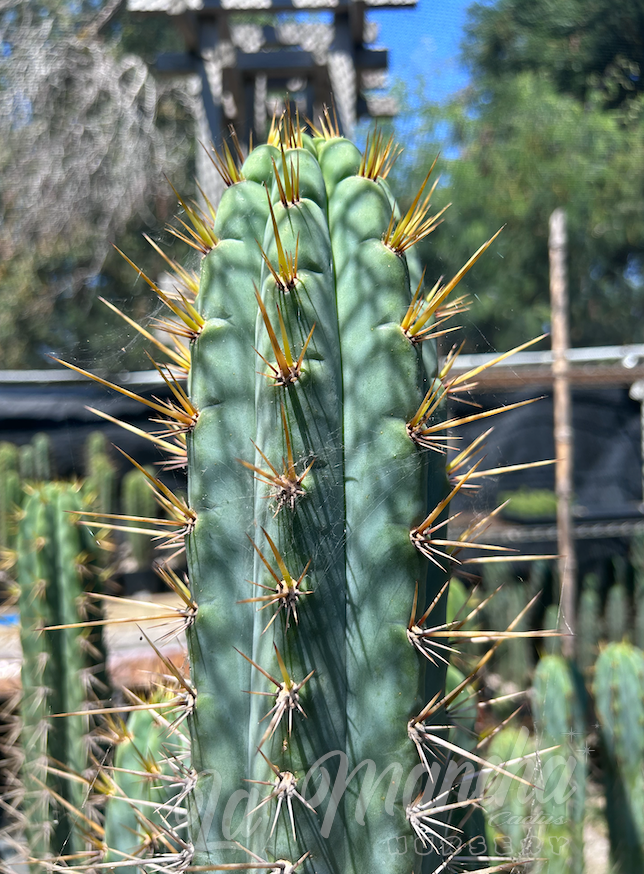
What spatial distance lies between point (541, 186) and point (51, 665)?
11225mm

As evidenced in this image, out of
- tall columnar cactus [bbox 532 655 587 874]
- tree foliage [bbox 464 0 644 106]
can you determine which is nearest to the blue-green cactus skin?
tall columnar cactus [bbox 532 655 587 874]

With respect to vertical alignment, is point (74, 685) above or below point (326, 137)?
below

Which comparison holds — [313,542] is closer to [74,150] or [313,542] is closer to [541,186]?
[74,150]

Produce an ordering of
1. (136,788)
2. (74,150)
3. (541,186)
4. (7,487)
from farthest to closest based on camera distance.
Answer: (541,186) → (74,150) → (7,487) → (136,788)

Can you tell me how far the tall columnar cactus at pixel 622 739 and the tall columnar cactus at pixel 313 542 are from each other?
2.48m

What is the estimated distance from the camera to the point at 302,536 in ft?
3.55

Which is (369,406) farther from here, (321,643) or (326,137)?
(326,137)

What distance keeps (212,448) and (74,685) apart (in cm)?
168

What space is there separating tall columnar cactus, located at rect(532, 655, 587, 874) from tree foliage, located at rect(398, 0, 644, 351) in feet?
21.1

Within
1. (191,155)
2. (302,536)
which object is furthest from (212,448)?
(191,155)

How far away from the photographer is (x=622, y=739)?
3.35 metres

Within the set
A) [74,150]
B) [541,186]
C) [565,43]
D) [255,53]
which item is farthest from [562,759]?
[541,186]

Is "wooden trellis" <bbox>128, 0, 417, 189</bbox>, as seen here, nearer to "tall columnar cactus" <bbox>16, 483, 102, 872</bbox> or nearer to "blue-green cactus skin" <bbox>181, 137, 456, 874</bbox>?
"tall columnar cactus" <bbox>16, 483, 102, 872</bbox>

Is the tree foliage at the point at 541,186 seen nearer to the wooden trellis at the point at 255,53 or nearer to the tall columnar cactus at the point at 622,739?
the wooden trellis at the point at 255,53
